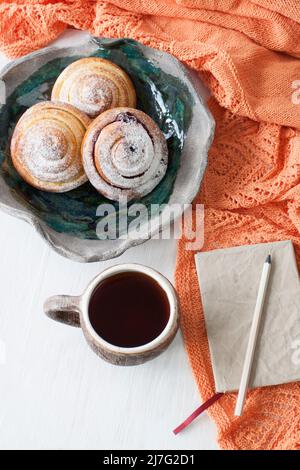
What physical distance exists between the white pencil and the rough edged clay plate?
14cm

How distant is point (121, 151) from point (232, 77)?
0.20m

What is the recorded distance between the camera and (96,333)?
2.81 feet

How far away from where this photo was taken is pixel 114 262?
3.23 feet

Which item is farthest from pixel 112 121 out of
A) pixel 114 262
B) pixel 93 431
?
pixel 93 431

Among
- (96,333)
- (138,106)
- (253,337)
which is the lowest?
(253,337)

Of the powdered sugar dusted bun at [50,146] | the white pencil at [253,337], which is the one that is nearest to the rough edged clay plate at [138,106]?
the powdered sugar dusted bun at [50,146]

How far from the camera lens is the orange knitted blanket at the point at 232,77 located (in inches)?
39.4

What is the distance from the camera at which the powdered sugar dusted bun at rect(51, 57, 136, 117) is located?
3.19 ft

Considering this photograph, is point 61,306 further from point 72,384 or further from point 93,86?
point 93,86

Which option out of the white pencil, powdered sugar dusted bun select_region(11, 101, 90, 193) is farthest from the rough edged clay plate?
the white pencil

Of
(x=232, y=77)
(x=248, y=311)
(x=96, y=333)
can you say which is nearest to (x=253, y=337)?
(x=248, y=311)

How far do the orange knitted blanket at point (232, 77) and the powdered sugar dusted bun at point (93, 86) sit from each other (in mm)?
73

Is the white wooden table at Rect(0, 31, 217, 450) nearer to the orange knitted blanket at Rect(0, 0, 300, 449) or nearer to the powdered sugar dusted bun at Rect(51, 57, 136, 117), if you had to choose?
the orange knitted blanket at Rect(0, 0, 300, 449)
